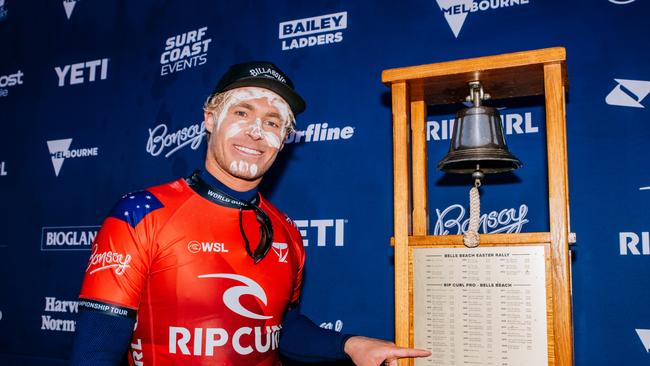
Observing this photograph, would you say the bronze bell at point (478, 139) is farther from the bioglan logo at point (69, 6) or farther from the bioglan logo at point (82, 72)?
the bioglan logo at point (69, 6)

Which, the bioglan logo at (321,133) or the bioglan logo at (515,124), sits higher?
the bioglan logo at (321,133)

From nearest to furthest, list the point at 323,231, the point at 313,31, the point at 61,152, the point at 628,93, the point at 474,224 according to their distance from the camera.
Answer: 1. the point at 474,224
2. the point at 628,93
3. the point at 323,231
4. the point at 313,31
5. the point at 61,152

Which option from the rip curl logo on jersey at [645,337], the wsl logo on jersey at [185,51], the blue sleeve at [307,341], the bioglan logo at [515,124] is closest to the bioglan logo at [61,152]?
the wsl logo on jersey at [185,51]

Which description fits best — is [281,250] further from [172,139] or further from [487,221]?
[172,139]

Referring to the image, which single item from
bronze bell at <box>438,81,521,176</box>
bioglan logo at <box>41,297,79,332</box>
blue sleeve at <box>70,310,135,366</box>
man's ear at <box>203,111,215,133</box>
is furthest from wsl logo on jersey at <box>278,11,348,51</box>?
bioglan logo at <box>41,297,79,332</box>

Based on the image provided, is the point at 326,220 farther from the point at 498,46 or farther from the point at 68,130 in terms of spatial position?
the point at 68,130

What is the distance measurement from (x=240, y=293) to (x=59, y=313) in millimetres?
1597

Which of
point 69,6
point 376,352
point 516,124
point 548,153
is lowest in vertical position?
point 376,352

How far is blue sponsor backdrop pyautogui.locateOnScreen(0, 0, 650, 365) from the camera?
1860 millimetres

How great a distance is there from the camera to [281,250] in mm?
1769

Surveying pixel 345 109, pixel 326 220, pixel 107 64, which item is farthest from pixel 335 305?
pixel 107 64

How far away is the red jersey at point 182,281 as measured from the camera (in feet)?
4.83

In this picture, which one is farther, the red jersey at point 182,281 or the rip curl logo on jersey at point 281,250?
the rip curl logo on jersey at point 281,250

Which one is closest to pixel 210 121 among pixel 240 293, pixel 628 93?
pixel 240 293
